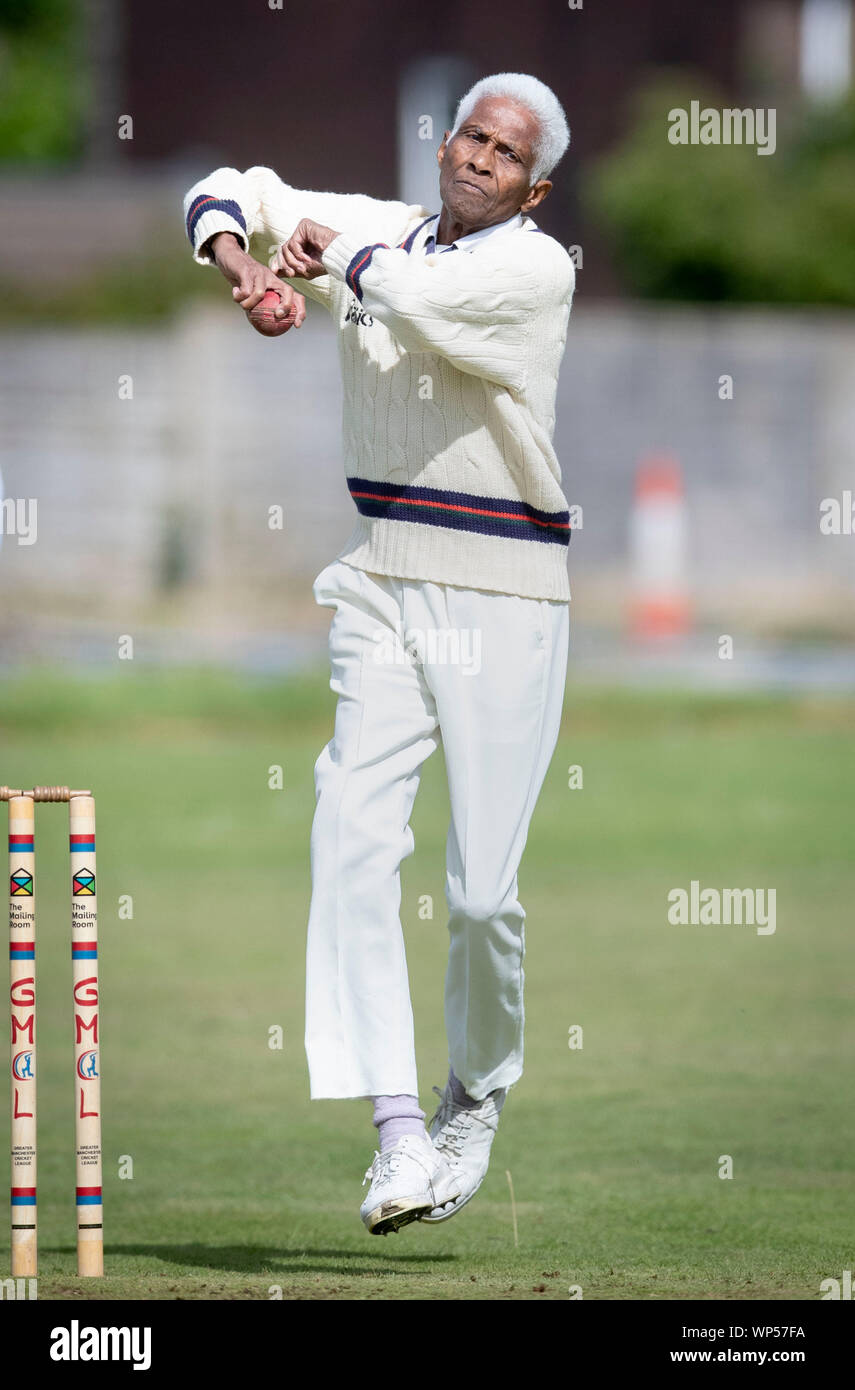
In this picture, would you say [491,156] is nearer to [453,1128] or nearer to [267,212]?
[267,212]

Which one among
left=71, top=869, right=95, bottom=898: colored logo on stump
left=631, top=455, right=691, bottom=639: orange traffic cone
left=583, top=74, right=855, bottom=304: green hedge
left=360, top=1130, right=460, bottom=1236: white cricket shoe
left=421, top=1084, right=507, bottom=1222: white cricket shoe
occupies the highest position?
left=583, top=74, right=855, bottom=304: green hedge

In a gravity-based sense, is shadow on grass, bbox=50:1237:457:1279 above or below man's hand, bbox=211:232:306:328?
below

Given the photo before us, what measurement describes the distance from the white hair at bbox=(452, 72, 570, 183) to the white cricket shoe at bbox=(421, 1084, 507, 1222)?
2305 mm

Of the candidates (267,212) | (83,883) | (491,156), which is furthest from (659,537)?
(83,883)

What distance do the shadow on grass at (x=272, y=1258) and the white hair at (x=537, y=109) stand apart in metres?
2.68

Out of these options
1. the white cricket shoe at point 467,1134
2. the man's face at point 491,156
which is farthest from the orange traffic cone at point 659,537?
the man's face at point 491,156

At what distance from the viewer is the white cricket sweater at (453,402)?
5.09m

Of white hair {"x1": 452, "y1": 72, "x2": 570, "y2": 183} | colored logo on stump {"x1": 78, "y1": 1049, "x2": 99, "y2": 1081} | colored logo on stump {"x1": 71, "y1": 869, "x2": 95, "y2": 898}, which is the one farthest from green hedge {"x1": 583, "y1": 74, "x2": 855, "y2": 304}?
colored logo on stump {"x1": 78, "y1": 1049, "x2": 99, "y2": 1081}

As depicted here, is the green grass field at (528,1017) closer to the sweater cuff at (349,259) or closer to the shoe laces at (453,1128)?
the shoe laces at (453,1128)

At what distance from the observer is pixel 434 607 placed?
5.31m

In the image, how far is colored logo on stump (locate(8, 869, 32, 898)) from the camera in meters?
5.05

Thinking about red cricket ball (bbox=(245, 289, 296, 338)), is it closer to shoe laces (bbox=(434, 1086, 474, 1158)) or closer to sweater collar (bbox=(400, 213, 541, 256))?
sweater collar (bbox=(400, 213, 541, 256))

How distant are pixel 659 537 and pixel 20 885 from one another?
2016cm
